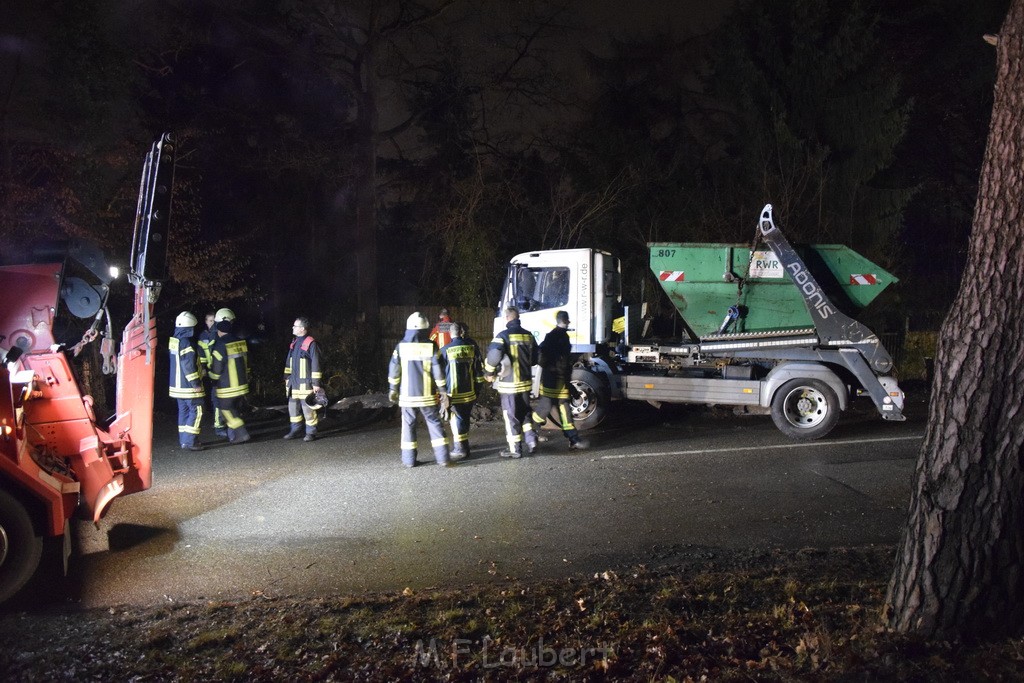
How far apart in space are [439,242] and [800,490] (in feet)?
45.6

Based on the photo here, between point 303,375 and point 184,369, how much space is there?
1.48 metres

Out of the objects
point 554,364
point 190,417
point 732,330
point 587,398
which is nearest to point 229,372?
point 190,417

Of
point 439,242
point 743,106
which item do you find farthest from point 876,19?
point 439,242

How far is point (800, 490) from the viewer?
7820mm

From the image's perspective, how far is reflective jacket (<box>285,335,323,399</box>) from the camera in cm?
1046

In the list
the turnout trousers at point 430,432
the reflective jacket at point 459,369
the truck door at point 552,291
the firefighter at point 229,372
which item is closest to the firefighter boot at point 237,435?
the firefighter at point 229,372

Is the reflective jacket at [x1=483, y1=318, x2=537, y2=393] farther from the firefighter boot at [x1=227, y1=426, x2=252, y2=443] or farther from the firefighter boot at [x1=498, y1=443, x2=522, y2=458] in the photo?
the firefighter boot at [x1=227, y1=426, x2=252, y2=443]

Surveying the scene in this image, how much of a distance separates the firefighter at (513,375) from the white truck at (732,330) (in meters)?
1.79

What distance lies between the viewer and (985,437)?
3791 mm

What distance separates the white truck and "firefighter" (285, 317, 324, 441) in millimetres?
2738

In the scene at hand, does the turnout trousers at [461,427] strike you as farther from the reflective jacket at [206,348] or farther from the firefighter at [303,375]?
the reflective jacket at [206,348]

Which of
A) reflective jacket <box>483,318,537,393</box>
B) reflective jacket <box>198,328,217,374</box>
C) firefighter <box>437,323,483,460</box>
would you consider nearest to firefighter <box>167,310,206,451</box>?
reflective jacket <box>198,328,217,374</box>

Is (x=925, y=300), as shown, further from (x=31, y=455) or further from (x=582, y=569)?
(x=31, y=455)

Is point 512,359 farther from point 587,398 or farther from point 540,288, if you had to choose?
point 540,288
